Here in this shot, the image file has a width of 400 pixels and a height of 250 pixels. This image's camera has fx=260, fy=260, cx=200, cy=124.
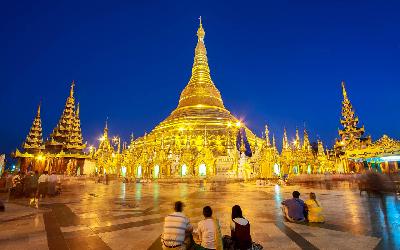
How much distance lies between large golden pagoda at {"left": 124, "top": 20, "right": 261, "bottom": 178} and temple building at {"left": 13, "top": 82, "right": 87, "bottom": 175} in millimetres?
11065

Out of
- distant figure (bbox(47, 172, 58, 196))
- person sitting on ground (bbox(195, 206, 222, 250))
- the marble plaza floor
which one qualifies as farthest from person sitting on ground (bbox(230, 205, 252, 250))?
distant figure (bbox(47, 172, 58, 196))

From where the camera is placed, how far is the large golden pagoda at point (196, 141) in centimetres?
3741

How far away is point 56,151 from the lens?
48625 millimetres

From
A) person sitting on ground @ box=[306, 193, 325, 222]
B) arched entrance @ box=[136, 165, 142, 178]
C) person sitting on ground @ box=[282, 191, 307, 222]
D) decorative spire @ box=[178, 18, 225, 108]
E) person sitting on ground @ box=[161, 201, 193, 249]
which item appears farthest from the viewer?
decorative spire @ box=[178, 18, 225, 108]

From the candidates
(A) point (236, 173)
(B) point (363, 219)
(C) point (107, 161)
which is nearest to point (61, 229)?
(B) point (363, 219)

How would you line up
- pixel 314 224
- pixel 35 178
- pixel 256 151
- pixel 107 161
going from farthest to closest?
1. pixel 107 161
2. pixel 256 151
3. pixel 35 178
4. pixel 314 224

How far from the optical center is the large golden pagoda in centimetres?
3741

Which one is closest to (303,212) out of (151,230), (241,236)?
(241,236)

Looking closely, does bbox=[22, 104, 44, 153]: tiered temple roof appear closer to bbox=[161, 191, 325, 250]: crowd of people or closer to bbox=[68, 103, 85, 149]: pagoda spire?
bbox=[68, 103, 85, 149]: pagoda spire

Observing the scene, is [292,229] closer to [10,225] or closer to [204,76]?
[10,225]

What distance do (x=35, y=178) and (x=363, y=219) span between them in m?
16.5

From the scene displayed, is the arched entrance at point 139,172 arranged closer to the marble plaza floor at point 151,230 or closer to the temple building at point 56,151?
the temple building at point 56,151

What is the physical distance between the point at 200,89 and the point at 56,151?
30414 mm

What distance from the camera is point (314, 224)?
7.51 metres
